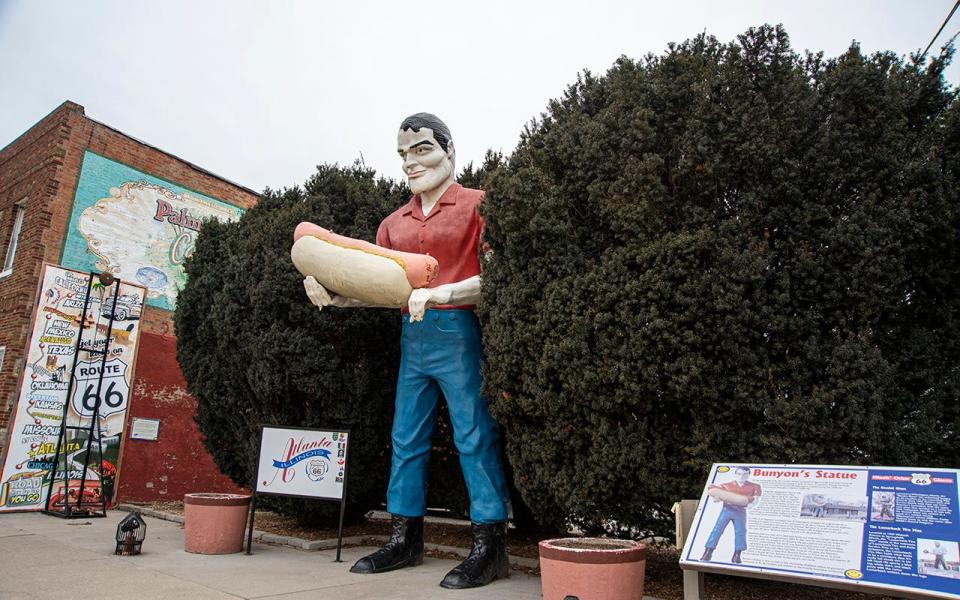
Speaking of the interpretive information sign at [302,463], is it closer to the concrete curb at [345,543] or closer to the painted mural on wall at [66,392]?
the concrete curb at [345,543]

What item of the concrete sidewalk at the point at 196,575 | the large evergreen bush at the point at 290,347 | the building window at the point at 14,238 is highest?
the building window at the point at 14,238

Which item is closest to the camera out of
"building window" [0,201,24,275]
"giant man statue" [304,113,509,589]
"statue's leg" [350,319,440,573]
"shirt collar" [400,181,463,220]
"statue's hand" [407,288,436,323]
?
"statue's hand" [407,288,436,323]

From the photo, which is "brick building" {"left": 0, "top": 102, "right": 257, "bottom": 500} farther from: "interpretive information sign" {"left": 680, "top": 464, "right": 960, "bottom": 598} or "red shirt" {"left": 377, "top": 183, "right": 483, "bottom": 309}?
"interpretive information sign" {"left": 680, "top": 464, "right": 960, "bottom": 598}

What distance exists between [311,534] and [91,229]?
25.5ft

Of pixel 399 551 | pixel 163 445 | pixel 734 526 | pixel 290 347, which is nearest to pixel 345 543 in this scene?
pixel 399 551

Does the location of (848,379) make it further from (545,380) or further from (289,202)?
(289,202)

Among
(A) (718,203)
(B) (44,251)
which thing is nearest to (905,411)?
(A) (718,203)

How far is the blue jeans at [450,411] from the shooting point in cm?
465

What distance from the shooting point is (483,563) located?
14.5 ft

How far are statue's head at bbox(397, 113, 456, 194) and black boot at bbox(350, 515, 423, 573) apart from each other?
2627mm

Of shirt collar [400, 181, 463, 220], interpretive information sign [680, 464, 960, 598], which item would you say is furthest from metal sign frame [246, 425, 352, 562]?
interpretive information sign [680, 464, 960, 598]

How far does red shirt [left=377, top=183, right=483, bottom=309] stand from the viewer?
5012 mm

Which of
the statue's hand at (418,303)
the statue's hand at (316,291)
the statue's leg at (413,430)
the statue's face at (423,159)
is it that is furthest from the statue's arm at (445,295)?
the statue's face at (423,159)

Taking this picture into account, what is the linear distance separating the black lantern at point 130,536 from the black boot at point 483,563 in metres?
2.66
